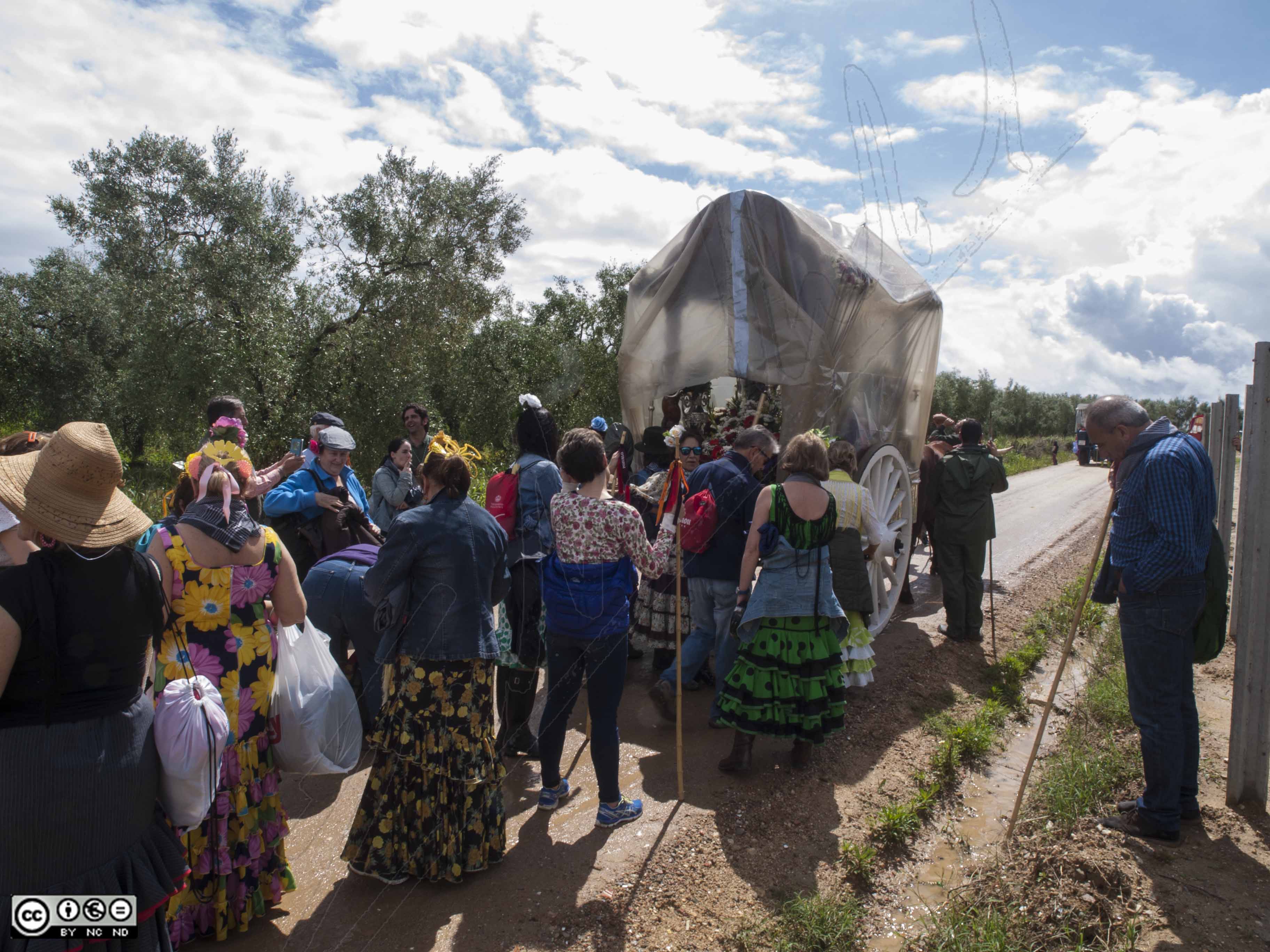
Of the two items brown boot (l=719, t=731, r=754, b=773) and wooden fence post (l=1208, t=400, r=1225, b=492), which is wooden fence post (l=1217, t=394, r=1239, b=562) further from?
brown boot (l=719, t=731, r=754, b=773)

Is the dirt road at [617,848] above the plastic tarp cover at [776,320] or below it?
below

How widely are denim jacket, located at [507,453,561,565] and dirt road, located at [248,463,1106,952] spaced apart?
106 cm

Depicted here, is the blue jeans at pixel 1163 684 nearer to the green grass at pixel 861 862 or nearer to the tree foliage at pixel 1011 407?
the green grass at pixel 861 862

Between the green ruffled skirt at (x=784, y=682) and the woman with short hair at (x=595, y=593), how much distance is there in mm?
847

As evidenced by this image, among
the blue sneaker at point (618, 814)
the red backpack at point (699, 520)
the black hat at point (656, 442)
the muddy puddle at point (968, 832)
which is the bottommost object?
the muddy puddle at point (968, 832)

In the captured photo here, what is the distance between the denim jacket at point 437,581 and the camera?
2.92 metres

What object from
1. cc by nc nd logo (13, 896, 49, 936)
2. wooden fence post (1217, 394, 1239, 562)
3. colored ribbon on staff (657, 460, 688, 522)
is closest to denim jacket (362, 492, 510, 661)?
colored ribbon on staff (657, 460, 688, 522)

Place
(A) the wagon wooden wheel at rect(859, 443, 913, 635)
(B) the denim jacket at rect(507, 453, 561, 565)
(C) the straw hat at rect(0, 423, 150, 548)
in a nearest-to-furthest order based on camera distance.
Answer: (C) the straw hat at rect(0, 423, 150, 548) < (B) the denim jacket at rect(507, 453, 561, 565) < (A) the wagon wooden wheel at rect(859, 443, 913, 635)

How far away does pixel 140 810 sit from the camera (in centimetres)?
195

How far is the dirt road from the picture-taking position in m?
2.78

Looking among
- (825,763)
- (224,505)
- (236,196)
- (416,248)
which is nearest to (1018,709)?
(825,763)

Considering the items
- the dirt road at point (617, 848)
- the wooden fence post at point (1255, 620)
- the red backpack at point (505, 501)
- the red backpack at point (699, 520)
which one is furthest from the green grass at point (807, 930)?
the wooden fence post at point (1255, 620)

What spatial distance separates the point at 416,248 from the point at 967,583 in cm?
1007

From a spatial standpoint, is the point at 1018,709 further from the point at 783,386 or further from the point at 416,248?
the point at 416,248
